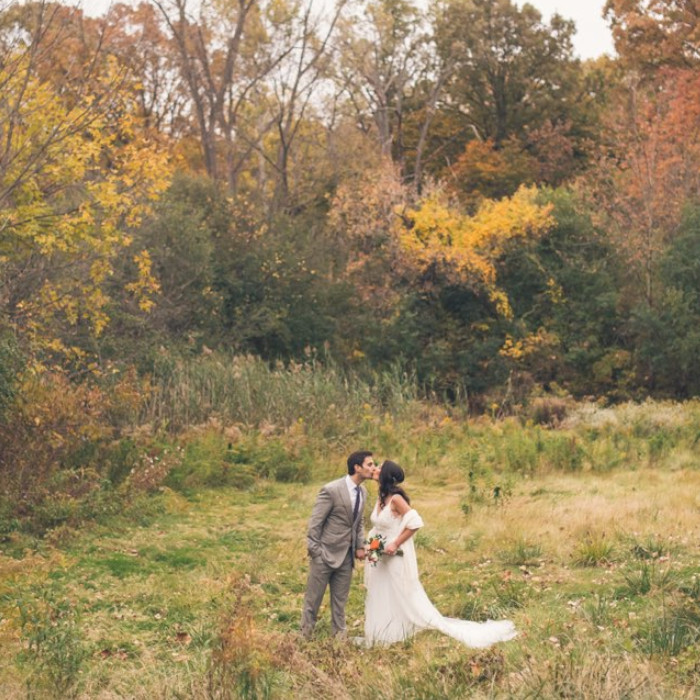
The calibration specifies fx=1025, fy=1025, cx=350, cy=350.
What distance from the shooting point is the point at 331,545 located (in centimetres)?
782

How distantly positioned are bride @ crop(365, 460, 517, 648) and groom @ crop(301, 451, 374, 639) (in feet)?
0.59

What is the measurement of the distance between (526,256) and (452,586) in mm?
17572

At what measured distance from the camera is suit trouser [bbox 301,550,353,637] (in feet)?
25.6

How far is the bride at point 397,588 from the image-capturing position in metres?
7.80

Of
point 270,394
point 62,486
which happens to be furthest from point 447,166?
point 62,486

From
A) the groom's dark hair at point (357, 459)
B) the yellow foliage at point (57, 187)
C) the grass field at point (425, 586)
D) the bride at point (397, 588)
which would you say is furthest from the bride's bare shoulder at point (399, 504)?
the yellow foliage at point (57, 187)

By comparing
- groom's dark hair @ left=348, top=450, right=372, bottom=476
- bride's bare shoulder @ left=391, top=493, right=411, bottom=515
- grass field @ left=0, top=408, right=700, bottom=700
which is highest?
groom's dark hair @ left=348, top=450, right=372, bottom=476

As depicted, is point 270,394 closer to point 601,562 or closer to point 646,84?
point 601,562

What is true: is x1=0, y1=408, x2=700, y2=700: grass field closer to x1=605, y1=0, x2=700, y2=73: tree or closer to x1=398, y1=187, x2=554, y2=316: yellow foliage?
x1=398, y1=187, x2=554, y2=316: yellow foliage

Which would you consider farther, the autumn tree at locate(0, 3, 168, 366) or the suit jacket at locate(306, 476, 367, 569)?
the autumn tree at locate(0, 3, 168, 366)

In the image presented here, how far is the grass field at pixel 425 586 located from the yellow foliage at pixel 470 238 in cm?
978

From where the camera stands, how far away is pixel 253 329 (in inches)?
953

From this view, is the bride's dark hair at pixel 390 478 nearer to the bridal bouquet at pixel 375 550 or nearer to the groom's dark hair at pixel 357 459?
the groom's dark hair at pixel 357 459

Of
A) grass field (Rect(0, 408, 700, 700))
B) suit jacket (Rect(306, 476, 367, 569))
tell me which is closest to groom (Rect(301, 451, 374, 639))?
suit jacket (Rect(306, 476, 367, 569))
